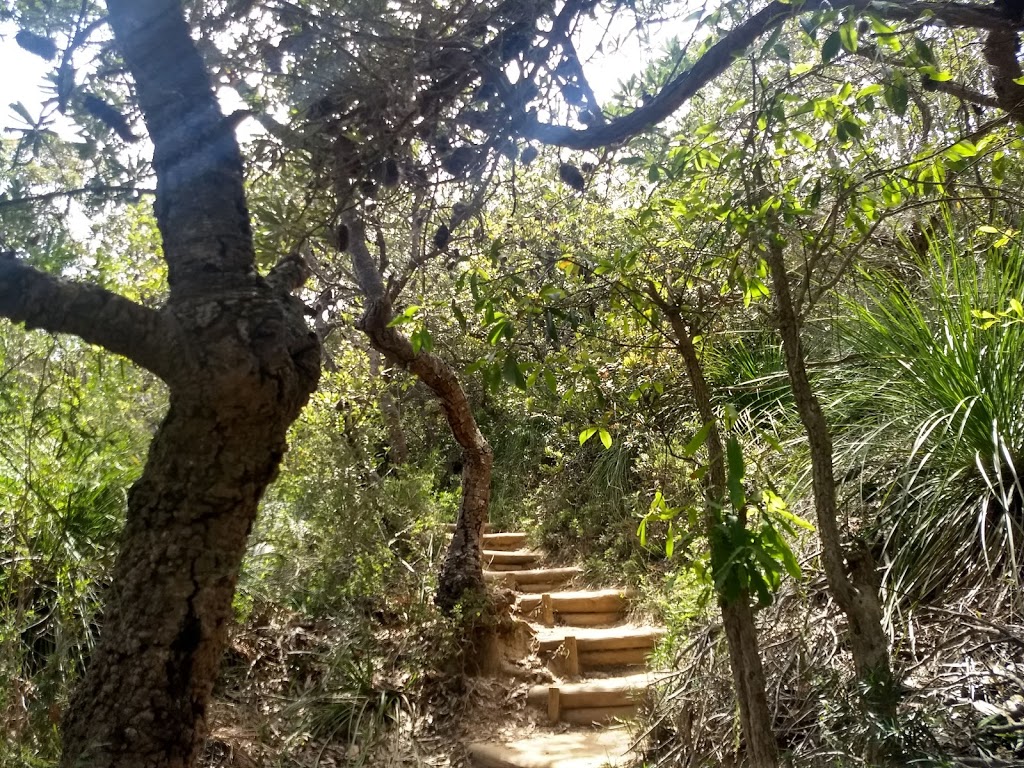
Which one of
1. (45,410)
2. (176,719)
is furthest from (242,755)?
(176,719)

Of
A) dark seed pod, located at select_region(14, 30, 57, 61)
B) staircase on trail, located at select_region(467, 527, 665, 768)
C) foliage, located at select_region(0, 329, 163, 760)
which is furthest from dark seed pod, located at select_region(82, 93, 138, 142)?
staircase on trail, located at select_region(467, 527, 665, 768)

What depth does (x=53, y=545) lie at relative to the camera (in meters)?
3.49

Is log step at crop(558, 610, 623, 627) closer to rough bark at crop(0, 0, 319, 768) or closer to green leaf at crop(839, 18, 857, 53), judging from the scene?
rough bark at crop(0, 0, 319, 768)

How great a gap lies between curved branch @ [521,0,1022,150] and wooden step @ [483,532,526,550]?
19.8 feet

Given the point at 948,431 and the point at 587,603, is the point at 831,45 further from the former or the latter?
the point at 587,603

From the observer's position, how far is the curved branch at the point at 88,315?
199 centimetres

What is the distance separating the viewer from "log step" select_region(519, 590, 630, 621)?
6145 mm

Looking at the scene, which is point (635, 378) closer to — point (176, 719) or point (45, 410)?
point (176, 719)

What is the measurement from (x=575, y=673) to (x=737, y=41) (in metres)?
4.30

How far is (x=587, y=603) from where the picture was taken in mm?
6180

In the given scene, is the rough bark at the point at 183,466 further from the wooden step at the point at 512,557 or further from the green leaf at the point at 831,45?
the wooden step at the point at 512,557

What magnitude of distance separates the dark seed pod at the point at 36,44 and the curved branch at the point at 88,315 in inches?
39.9

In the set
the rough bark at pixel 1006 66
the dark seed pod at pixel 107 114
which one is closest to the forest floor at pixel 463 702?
the dark seed pod at pixel 107 114

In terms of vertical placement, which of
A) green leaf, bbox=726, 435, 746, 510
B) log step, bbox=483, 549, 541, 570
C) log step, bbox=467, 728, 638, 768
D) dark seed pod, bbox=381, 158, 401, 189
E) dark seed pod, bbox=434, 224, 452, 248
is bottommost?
log step, bbox=467, 728, 638, 768
